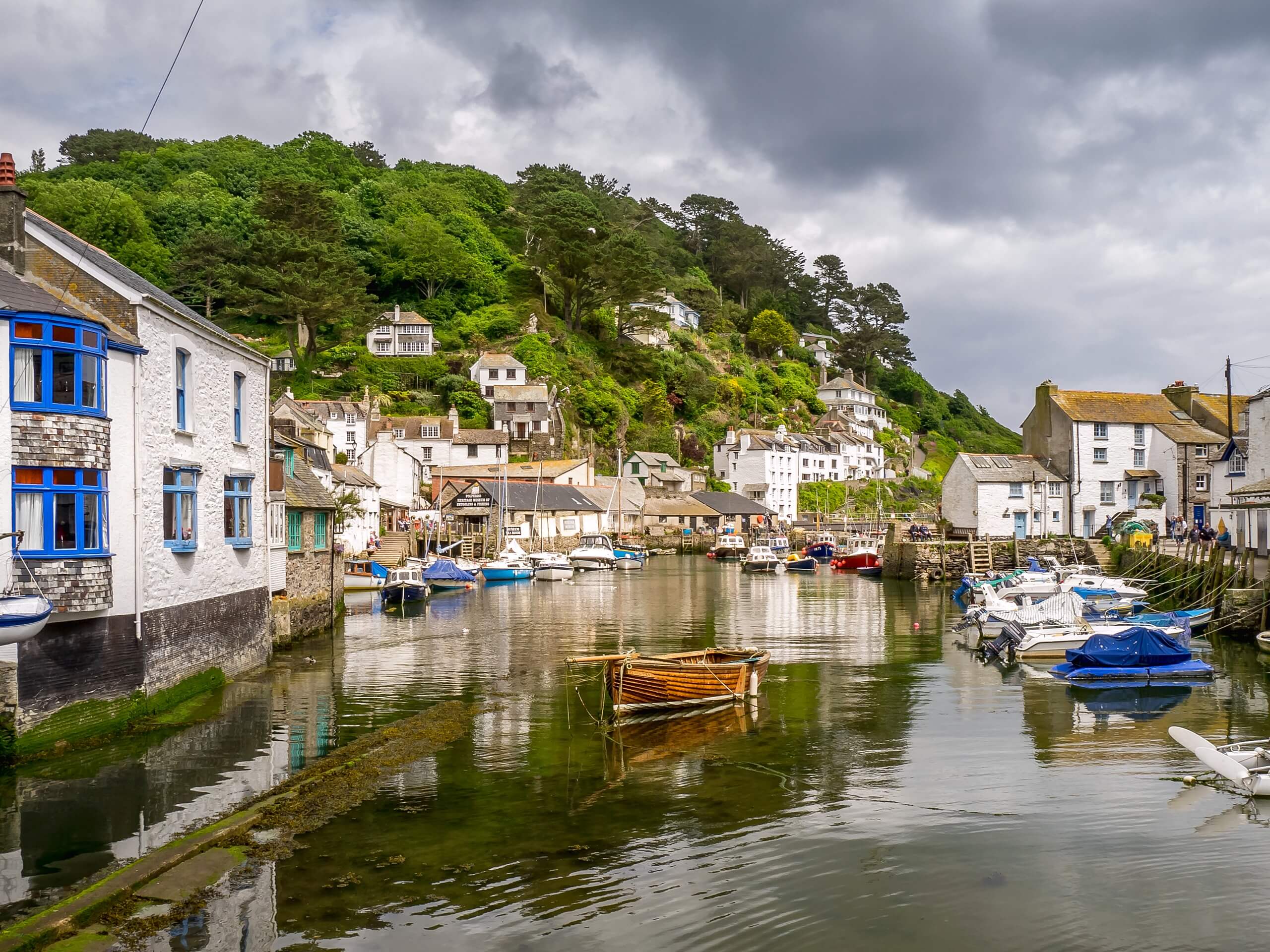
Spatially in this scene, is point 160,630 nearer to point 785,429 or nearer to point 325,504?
point 325,504

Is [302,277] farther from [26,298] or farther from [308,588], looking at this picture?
[26,298]

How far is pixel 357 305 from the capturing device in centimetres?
9962

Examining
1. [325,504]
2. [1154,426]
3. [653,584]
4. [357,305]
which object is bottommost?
[653,584]

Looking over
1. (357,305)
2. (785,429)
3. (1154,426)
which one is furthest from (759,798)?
(785,429)

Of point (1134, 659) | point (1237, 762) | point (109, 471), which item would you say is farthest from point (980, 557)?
point (109, 471)

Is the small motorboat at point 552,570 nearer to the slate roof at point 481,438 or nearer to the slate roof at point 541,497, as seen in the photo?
the slate roof at point 541,497

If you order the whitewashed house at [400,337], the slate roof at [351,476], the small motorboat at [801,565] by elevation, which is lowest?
the small motorboat at [801,565]

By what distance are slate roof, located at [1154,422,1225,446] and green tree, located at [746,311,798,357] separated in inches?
3286

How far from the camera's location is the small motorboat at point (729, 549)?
94938 millimetres

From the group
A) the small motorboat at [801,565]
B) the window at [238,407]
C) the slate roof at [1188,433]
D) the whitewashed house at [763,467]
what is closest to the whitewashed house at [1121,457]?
the slate roof at [1188,433]

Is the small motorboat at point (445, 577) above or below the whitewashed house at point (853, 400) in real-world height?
below

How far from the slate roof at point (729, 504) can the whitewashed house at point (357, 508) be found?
4525cm

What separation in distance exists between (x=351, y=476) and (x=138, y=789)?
4918 centimetres

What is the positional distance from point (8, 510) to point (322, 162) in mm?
131429
